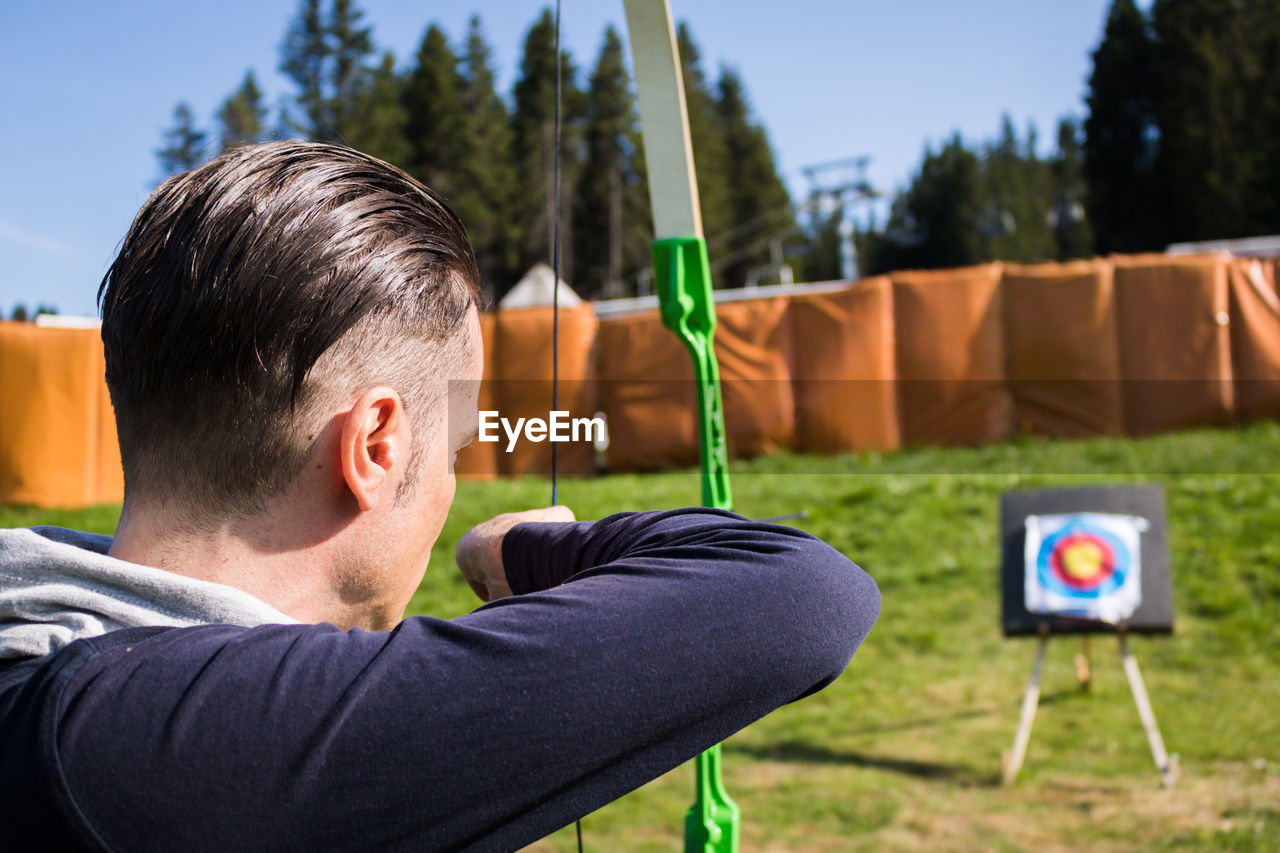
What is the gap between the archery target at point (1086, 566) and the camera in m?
4.37

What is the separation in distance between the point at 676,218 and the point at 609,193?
30.0m

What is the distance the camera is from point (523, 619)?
24.7 inches

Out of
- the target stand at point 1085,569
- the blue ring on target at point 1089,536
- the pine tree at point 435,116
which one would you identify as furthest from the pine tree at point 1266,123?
the blue ring on target at point 1089,536

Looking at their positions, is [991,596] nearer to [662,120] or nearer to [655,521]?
[662,120]

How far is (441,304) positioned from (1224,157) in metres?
29.8

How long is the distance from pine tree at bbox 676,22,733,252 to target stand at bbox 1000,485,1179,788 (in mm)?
29504

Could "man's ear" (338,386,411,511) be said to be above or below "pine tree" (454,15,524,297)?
below

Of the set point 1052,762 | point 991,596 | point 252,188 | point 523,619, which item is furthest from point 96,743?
point 991,596

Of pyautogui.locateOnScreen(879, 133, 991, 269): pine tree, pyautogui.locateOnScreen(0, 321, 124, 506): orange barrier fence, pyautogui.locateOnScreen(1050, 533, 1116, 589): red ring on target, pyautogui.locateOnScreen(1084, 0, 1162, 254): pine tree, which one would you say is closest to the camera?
pyautogui.locateOnScreen(1050, 533, 1116, 589): red ring on target

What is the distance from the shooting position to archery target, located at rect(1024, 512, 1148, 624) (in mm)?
4371

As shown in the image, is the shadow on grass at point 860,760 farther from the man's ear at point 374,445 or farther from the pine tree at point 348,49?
the pine tree at point 348,49

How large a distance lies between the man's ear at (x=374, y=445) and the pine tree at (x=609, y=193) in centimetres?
3046

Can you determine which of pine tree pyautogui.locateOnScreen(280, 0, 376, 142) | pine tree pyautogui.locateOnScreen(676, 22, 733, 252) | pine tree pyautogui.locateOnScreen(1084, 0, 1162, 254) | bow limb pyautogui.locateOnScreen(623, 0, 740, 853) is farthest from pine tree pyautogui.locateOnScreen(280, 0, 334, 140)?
bow limb pyautogui.locateOnScreen(623, 0, 740, 853)

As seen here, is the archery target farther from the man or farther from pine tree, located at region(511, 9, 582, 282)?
pine tree, located at region(511, 9, 582, 282)
